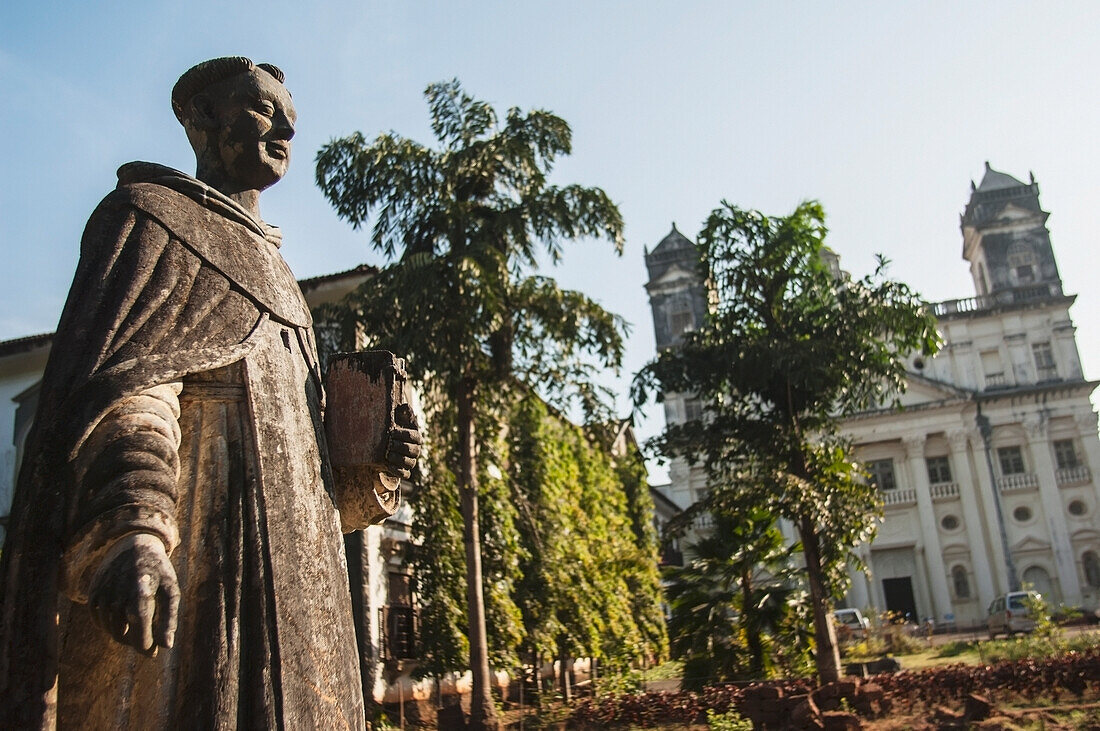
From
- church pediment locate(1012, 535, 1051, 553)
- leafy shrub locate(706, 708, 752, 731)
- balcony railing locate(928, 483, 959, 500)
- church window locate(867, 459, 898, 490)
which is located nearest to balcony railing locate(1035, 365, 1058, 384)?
balcony railing locate(928, 483, 959, 500)

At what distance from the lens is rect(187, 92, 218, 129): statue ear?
9.07 ft

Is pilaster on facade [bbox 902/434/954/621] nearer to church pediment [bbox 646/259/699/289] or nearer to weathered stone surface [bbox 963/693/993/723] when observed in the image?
church pediment [bbox 646/259/699/289]

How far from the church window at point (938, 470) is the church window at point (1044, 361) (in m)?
4.94

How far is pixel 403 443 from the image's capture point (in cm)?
265

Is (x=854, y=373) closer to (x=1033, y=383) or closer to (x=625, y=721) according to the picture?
(x=625, y=721)

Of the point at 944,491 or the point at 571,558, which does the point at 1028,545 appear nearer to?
the point at 944,491

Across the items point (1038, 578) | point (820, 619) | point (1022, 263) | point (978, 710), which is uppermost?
point (1022, 263)

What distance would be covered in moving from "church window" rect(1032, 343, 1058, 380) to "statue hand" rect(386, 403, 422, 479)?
3942 cm

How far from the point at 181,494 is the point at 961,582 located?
38.0 metres

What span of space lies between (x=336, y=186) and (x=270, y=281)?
9.46 m

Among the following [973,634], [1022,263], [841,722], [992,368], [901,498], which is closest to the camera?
[841,722]

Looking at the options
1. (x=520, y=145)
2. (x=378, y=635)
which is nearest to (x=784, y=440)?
(x=520, y=145)

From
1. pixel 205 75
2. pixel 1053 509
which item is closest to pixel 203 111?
pixel 205 75

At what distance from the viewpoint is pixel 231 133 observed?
2.74 meters
